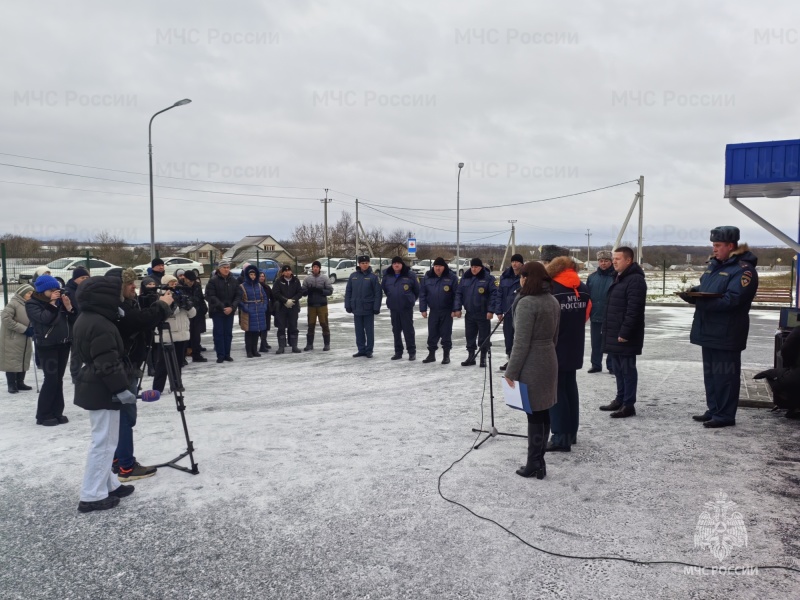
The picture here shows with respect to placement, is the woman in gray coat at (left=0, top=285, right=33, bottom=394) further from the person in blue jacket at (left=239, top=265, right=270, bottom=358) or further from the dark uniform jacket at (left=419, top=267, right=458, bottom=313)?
the dark uniform jacket at (left=419, top=267, right=458, bottom=313)

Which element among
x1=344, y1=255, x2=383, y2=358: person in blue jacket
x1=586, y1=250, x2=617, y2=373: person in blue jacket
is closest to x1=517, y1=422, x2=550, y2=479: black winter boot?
x1=586, y1=250, x2=617, y2=373: person in blue jacket

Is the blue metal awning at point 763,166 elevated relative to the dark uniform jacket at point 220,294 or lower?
elevated

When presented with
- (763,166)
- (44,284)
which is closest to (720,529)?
(763,166)

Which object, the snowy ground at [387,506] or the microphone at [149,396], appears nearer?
the snowy ground at [387,506]

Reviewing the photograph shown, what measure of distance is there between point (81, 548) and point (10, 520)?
0.77 metres

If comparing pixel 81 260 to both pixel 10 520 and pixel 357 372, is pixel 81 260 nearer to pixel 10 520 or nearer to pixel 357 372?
pixel 357 372

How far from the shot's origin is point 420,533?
139 inches

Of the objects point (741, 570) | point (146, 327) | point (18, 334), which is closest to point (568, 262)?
point (741, 570)

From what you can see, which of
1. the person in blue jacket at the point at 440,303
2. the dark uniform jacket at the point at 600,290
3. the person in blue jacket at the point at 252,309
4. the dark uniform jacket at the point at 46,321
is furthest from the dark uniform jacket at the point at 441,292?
the dark uniform jacket at the point at 46,321

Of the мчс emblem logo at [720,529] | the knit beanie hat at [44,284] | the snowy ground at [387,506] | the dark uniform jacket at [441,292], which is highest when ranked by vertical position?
the knit beanie hat at [44,284]

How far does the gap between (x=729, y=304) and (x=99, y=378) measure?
5.55 meters

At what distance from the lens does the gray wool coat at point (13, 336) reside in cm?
697

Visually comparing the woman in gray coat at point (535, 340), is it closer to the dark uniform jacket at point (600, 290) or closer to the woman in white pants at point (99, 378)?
the woman in white pants at point (99, 378)

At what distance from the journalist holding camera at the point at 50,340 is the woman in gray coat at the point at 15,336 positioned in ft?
2.99
